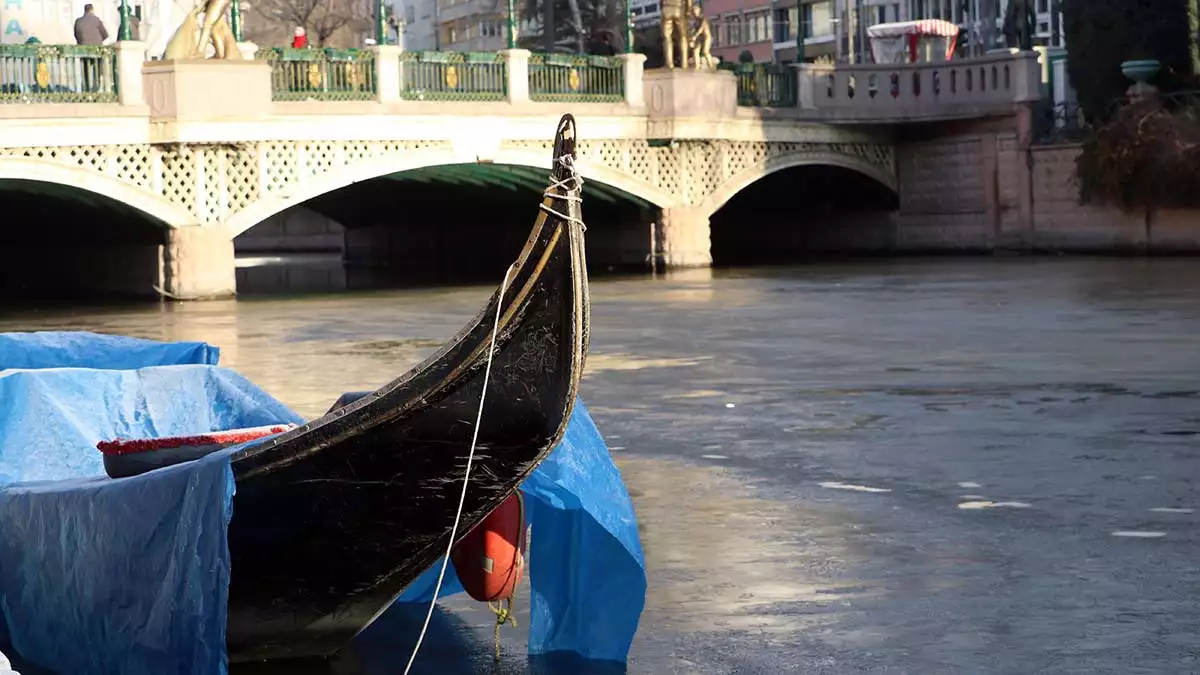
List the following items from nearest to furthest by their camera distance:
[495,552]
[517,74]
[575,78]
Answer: [495,552], [517,74], [575,78]

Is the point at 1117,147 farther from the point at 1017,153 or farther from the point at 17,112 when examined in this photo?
the point at 17,112

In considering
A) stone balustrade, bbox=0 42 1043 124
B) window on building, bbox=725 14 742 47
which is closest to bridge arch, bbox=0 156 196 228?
stone balustrade, bbox=0 42 1043 124

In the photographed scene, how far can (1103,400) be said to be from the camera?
45.1ft

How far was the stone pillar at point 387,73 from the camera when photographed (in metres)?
30.7

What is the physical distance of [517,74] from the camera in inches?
1287

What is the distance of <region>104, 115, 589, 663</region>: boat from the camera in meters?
5.98

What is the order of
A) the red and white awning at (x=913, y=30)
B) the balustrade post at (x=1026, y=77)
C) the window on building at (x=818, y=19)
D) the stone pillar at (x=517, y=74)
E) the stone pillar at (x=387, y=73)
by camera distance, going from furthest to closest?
the window on building at (x=818, y=19), the red and white awning at (x=913, y=30), the balustrade post at (x=1026, y=77), the stone pillar at (x=517, y=74), the stone pillar at (x=387, y=73)

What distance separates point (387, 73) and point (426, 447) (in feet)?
82.9

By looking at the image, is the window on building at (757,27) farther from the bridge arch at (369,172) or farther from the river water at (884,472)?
the river water at (884,472)

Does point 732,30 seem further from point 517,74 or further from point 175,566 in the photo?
point 175,566

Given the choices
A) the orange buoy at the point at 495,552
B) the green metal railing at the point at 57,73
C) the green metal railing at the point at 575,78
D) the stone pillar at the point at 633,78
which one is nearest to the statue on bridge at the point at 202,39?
the green metal railing at the point at 57,73

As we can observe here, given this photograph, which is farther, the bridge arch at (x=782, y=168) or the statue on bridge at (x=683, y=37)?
the bridge arch at (x=782, y=168)

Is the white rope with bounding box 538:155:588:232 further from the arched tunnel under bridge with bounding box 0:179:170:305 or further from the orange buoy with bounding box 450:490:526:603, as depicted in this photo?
the arched tunnel under bridge with bounding box 0:179:170:305

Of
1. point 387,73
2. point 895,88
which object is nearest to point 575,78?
point 387,73
